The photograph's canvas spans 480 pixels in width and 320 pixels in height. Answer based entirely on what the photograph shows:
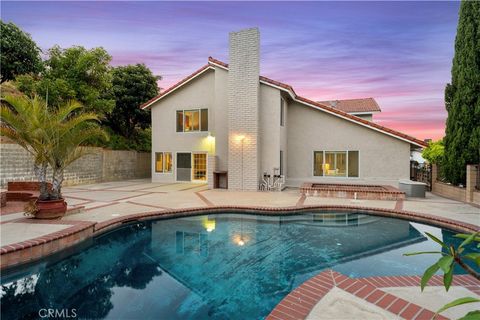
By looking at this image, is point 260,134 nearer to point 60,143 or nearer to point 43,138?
point 60,143

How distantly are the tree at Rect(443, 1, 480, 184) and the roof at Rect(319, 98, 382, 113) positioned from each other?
13.4 metres

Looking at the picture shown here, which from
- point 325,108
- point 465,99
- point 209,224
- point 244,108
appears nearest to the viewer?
point 209,224

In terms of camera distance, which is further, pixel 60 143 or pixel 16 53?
pixel 16 53

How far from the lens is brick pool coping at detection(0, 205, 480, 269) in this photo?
18.6 feet

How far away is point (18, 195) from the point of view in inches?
450

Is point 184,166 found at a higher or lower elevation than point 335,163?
lower

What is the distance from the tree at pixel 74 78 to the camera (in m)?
17.9

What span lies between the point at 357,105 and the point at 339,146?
44.5ft

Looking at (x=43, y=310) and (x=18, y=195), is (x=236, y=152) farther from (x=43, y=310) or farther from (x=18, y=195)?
(x=43, y=310)

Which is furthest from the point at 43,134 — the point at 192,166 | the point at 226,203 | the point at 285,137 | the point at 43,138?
the point at 285,137

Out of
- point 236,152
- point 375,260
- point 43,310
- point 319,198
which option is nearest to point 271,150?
point 236,152

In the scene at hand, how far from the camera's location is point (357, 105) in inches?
1102

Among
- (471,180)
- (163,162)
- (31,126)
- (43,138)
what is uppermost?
(31,126)
